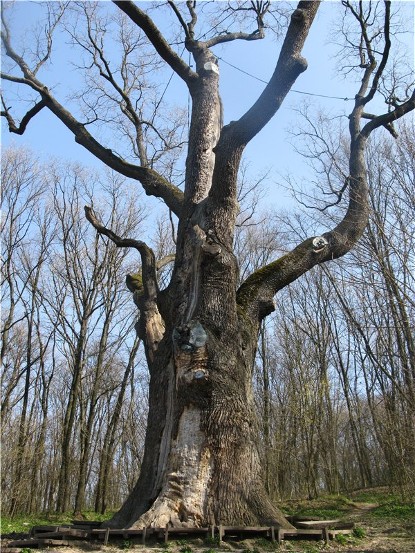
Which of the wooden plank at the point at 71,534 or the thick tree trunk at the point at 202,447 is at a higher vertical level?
the thick tree trunk at the point at 202,447

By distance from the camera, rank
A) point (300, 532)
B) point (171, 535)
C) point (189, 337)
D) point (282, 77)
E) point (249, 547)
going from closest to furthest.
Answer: point (249, 547)
point (171, 535)
point (300, 532)
point (189, 337)
point (282, 77)

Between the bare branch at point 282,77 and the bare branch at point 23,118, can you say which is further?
the bare branch at point 23,118

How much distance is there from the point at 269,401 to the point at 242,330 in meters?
12.8

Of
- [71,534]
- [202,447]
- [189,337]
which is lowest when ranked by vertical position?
[71,534]

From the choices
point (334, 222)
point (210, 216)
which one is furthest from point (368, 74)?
point (210, 216)

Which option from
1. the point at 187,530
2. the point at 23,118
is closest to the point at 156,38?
the point at 23,118

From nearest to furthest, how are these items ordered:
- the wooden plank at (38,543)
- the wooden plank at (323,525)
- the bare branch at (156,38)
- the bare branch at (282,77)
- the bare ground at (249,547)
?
the bare ground at (249,547), the wooden plank at (38,543), the wooden plank at (323,525), the bare branch at (282,77), the bare branch at (156,38)

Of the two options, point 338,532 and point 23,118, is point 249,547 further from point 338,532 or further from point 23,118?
point 23,118

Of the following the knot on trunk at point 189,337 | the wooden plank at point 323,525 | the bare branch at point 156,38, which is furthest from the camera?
the bare branch at point 156,38

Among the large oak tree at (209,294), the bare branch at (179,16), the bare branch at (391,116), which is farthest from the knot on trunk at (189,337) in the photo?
the bare branch at (179,16)

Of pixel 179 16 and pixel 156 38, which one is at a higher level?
pixel 179 16

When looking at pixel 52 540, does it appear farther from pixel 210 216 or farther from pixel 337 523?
pixel 210 216

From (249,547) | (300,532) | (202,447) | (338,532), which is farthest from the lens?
(202,447)

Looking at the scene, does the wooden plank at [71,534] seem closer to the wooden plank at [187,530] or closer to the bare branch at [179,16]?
the wooden plank at [187,530]
